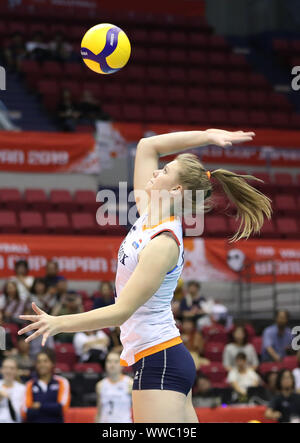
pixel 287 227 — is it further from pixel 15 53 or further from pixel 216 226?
pixel 15 53

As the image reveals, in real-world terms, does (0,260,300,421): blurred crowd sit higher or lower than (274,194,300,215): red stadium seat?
lower

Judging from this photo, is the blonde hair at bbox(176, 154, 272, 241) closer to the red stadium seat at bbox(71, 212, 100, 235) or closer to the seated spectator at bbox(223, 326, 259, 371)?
the seated spectator at bbox(223, 326, 259, 371)

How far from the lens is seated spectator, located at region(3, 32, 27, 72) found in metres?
16.2

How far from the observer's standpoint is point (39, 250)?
433 inches

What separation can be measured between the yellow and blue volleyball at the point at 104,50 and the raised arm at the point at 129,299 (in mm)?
1915

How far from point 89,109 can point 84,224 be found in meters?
3.11

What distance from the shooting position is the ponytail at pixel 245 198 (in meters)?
3.58

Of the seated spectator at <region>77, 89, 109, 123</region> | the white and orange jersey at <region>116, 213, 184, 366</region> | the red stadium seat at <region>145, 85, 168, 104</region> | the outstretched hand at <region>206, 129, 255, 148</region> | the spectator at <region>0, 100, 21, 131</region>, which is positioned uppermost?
the red stadium seat at <region>145, 85, 168, 104</region>

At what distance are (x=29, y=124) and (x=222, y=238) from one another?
493 cm

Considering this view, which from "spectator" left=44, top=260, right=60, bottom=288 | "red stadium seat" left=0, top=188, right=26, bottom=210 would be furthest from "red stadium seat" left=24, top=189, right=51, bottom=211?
"spectator" left=44, top=260, right=60, bottom=288

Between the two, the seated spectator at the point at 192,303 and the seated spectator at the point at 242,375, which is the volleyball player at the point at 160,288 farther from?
the seated spectator at the point at 192,303

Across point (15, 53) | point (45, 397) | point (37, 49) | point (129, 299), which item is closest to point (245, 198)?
point (129, 299)

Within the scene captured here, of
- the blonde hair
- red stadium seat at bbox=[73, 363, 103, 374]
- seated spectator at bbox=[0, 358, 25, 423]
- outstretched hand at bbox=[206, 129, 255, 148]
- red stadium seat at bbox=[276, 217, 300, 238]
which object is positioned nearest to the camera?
the blonde hair

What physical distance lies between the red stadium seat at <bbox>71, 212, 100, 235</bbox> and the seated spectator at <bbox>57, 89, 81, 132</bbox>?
257 centimetres
